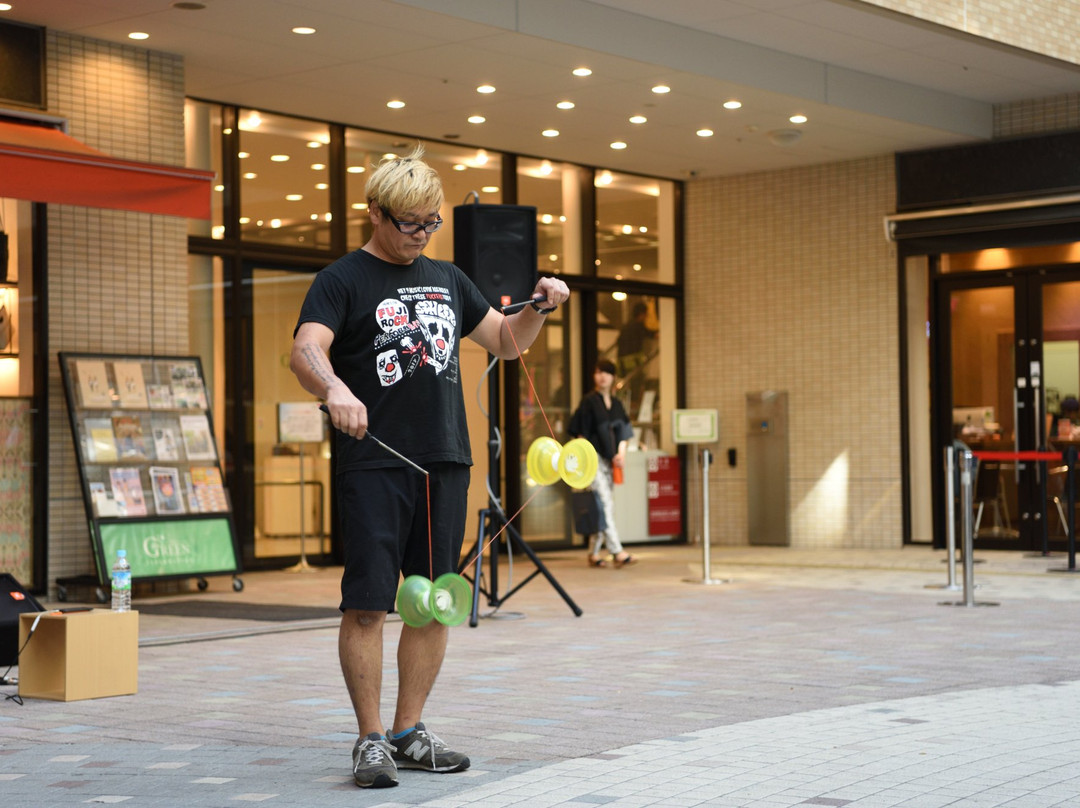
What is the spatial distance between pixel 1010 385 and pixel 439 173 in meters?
5.44

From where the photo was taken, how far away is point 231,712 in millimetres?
5219

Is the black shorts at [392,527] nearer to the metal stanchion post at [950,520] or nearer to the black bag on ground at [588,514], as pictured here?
the metal stanchion post at [950,520]

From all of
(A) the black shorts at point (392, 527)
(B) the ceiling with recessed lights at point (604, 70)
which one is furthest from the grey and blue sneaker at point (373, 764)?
(B) the ceiling with recessed lights at point (604, 70)

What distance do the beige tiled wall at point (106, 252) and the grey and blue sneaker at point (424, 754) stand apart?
6.12 metres

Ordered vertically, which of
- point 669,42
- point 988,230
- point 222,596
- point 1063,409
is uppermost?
point 669,42

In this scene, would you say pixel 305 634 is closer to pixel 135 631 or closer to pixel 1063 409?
pixel 135 631

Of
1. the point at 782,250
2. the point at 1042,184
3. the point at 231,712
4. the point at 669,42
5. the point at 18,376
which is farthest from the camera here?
the point at 782,250

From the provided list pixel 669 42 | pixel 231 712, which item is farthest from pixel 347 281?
pixel 669 42

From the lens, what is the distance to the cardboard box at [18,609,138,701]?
18.2 ft

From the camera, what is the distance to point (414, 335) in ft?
13.3

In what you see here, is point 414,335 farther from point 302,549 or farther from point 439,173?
point 439,173

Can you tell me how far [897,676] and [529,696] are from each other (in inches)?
60.9

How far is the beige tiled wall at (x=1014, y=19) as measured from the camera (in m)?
10.4

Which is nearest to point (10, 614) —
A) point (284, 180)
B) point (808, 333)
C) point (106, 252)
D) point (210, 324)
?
point (106, 252)
